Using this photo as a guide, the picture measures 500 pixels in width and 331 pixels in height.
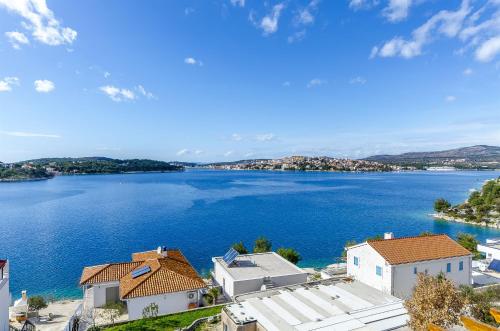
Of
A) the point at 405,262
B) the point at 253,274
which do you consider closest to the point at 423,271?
the point at 405,262

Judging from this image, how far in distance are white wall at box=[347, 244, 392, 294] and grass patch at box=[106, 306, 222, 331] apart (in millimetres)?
9638

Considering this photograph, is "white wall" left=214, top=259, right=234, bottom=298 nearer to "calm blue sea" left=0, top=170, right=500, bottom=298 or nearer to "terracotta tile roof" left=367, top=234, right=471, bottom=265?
"terracotta tile roof" left=367, top=234, right=471, bottom=265

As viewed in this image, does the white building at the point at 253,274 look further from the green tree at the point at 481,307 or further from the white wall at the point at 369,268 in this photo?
the green tree at the point at 481,307

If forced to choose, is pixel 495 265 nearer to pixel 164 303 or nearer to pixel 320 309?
pixel 320 309

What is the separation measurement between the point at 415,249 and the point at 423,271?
1.39m

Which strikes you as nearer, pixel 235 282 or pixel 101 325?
pixel 101 325

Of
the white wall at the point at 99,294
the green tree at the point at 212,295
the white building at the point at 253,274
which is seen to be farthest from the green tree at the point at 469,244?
the white wall at the point at 99,294

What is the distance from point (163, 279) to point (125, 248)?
100 feet

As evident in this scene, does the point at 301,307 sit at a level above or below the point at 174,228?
above

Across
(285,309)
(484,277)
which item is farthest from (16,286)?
(484,277)

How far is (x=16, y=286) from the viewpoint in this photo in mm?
32875

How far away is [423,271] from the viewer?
67.1 ft

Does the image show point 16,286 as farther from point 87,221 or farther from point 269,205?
point 269,205

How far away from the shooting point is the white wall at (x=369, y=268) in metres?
19.6
